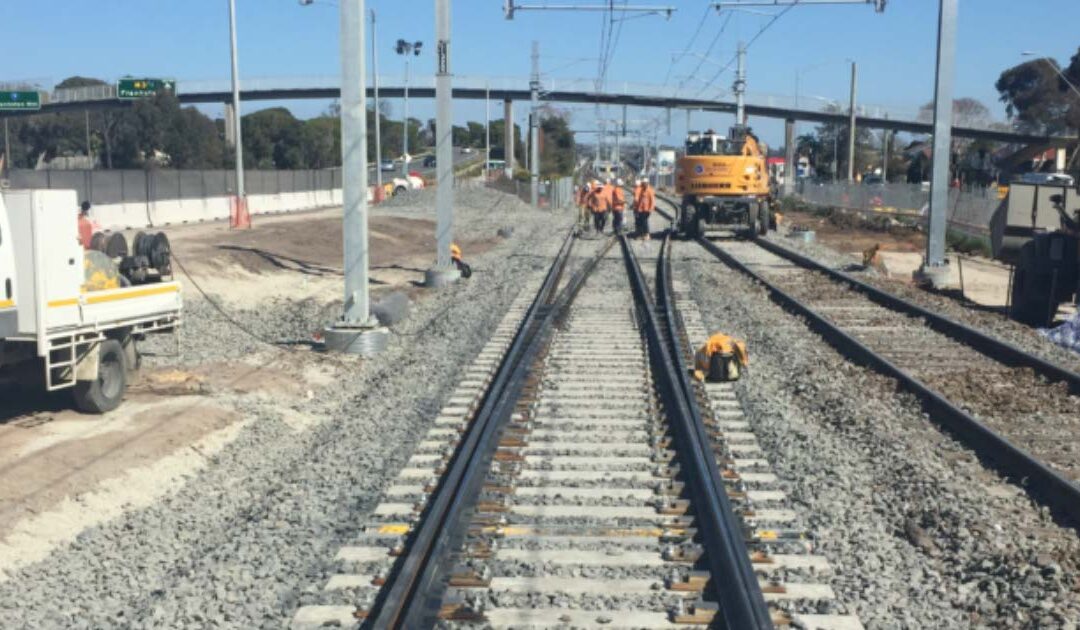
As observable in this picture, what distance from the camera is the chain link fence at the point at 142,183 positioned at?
38438 millimetres

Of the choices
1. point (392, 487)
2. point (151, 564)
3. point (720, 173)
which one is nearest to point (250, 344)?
point (392, 487)

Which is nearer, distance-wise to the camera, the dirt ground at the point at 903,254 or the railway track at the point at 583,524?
the railway track at the point at 583,524

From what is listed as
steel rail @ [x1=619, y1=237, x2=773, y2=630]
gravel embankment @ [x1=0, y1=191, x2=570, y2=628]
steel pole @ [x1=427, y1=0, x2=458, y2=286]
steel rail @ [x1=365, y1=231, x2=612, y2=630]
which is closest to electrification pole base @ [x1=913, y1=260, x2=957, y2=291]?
steel pole @ [x1=427, y1=0, x2=458, y2=286]

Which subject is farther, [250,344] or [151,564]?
[250,344]

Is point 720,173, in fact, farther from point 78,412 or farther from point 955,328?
point 78,412

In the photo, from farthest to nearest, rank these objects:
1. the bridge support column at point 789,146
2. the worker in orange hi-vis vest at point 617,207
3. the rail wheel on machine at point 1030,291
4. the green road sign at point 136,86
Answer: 1. the bridge support column at point 789,146
2. the green road sign at point 136,86
3. the worker in orange hi-vis vest at point 617,207
4. the rail wheel on machine at point 1030,291

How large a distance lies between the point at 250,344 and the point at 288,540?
28.8 feet

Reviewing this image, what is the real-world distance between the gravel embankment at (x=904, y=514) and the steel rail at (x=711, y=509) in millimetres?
549

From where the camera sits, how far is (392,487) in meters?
8.39

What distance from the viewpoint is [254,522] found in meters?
7.74

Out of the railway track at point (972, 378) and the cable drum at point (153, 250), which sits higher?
the cable drum at point (153, 250)

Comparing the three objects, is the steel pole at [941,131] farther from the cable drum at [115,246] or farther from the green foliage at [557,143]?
the green foliage at [557,143]

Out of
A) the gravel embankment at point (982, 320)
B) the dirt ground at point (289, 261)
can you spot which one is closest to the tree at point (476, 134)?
the dirt ground at point (289, 261)

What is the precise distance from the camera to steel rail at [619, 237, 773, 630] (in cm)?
596
